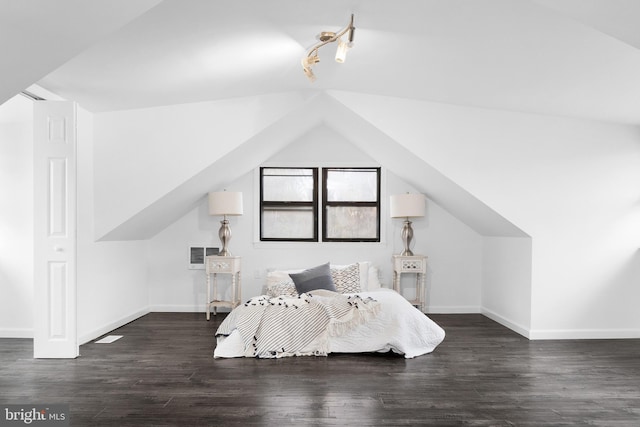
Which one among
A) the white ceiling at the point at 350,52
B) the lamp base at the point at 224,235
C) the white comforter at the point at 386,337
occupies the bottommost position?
the white comforter at the point at 386,337

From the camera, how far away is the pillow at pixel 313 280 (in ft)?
17.2

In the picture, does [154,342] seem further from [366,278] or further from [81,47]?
[81,47]

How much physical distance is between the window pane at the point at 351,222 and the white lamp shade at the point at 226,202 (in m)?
1.29

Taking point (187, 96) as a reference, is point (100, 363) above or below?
Result: below

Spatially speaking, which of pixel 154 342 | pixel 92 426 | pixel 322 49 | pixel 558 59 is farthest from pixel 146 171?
pixel 558 59

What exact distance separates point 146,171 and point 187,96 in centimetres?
90

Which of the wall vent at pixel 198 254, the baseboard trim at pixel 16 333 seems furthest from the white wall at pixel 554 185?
the baseboard trim at pixel 16 333

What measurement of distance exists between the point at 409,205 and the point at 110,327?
3.73 metres

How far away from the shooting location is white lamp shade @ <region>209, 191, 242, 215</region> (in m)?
5.98

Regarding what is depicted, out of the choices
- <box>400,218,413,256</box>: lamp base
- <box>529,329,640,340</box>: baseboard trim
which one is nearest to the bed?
<box>529,329,640,340</box>: baseboard trim

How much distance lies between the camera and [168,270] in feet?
21.2

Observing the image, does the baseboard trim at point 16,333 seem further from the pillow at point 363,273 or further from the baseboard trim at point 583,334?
the baseboard trim at point 583,334

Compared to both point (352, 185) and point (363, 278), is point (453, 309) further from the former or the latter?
point (352, 185)

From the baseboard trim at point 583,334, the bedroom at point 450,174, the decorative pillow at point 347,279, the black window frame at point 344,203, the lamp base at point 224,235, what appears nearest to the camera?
the bedroom at point 450,174
